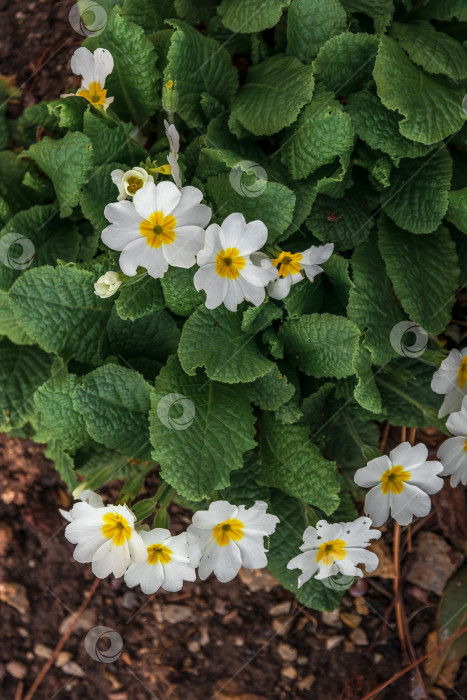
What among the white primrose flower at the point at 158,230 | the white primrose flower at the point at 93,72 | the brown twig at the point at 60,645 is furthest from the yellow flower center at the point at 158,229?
the brown twig at the point at 60,645

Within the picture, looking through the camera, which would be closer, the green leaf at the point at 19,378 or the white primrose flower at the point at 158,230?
the white primrose flower at the point at 158,230

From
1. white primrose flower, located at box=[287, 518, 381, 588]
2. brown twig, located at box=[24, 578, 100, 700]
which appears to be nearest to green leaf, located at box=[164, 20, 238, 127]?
white primrose flower, located at box=[287, 518, 381, 588]

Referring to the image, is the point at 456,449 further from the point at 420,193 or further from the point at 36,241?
the point at 36,241

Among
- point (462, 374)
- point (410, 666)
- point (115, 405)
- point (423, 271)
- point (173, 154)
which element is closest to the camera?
point (173, 154)

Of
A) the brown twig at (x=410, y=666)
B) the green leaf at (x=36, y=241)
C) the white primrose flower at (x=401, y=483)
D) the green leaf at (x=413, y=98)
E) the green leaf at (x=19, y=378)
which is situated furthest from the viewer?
the brown twig at (x=410, y=666)

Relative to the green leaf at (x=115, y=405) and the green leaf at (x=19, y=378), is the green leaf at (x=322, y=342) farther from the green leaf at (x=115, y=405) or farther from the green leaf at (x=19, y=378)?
the green leaf at (x=19, y=378)

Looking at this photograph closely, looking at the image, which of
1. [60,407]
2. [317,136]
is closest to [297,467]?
[60,407]

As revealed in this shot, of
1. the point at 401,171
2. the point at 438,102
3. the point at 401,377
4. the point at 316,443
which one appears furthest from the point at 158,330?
the point at 438,102
